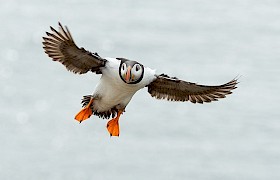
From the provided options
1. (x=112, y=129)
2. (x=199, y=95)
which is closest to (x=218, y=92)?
(x=199, y=95)

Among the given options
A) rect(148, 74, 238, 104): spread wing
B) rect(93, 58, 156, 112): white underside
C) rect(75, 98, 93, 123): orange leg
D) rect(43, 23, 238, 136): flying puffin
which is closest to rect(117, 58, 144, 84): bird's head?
rect(43, 23, 238, 136): flying puffin

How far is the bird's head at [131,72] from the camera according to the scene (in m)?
18.3

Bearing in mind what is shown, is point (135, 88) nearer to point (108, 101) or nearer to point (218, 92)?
point (108, 101)

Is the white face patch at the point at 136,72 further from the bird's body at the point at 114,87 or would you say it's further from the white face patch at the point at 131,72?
the bird's body at the point at 114,87

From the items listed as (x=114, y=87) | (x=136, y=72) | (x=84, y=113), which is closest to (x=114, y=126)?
(x=84, y=113)

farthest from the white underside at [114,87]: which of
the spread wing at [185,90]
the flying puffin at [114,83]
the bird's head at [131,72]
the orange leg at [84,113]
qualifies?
the spread wing at [185,90]

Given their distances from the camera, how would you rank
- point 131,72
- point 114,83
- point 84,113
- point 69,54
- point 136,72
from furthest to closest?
point 84,113 → point 69,54 → point 114,83 → point 136,72 → point 131,72

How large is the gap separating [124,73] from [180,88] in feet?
7.11

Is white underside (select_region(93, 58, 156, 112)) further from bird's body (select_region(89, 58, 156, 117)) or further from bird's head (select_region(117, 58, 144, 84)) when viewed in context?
bird's head (select_region(117, 58, 144, 84))

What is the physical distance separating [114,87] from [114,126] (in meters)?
1.47

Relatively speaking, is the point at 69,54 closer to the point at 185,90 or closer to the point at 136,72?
the point at 136,72

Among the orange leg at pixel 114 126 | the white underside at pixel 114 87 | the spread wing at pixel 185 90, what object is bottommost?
the orange leg at pixel 114 126

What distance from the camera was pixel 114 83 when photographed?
1880 cm

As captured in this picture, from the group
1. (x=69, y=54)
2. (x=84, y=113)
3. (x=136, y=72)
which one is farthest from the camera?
(x=84, y=113)
